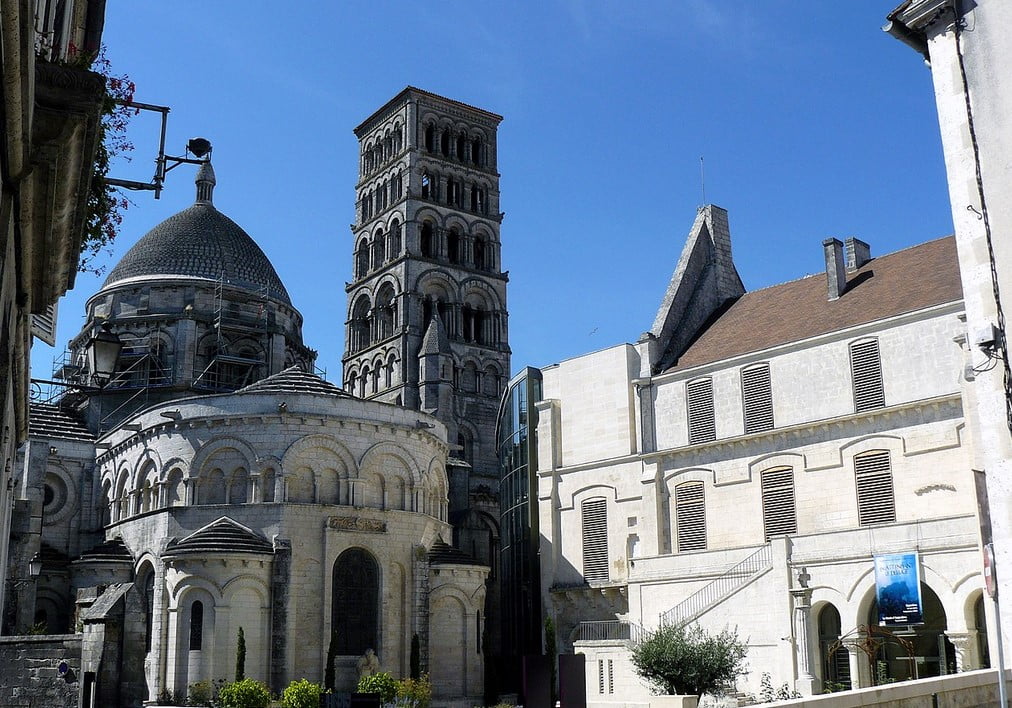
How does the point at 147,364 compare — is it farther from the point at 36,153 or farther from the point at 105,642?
the point at 36,153

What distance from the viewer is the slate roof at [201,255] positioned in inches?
2409

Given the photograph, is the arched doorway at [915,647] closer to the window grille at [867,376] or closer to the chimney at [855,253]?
the window grille at [867,376]

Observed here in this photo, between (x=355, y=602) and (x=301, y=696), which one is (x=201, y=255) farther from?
(x=301, y=696)

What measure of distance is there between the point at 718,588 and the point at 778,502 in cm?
378

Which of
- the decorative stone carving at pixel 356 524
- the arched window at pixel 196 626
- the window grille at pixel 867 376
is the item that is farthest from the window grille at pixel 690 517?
the arched window at pixel 196 626

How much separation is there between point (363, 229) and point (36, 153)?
71.9 meters

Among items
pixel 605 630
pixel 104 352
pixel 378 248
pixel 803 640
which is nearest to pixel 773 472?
pixel 803 640

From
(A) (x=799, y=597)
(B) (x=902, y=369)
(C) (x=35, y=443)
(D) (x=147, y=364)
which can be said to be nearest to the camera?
(A) (x=799, y=597)

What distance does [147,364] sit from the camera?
57344 millimetres

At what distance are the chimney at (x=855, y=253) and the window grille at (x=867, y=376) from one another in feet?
19.9

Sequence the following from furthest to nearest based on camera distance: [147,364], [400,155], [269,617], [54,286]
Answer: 1. [400,155]
2. [147,364]
3. [269,617]
4. [54,286]

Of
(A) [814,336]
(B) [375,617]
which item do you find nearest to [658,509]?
(A) [814,336]

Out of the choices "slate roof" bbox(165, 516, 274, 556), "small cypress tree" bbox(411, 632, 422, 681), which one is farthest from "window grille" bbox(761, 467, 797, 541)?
"slate roof" bbox(165, 516, 274, 556)

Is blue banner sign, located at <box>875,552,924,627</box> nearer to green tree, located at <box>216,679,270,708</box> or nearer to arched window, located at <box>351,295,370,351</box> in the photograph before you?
green tree, located at <box>216,679,270,708</box>
